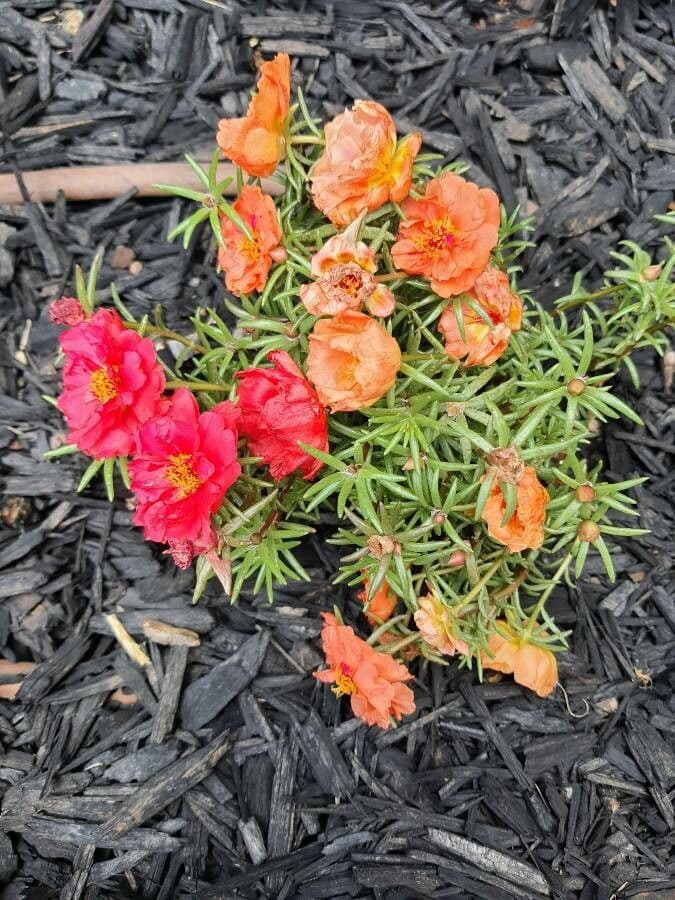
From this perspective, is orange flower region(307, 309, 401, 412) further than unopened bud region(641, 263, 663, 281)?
No

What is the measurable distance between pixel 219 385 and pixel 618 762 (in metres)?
2.06

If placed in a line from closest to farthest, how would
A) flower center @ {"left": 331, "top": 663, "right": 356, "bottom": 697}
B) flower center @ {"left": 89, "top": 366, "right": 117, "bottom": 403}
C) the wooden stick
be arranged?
flower center @ {"left": 89, "top": 366, "right": 117, "bottom": 403} < flower center @ {"left": 331, "top": 663, "right": 356, "bottom": 697} < the wooden stick

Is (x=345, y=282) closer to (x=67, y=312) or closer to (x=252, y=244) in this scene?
(x=252, y=244)

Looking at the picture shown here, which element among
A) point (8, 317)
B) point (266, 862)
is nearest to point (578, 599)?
point (266, 862)

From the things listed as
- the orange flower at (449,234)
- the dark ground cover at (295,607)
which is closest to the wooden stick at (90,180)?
the dark ground cover at (295,607)

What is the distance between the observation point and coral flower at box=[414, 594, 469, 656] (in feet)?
7.83

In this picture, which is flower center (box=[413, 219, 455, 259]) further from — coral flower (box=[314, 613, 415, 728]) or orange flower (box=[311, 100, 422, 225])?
coral flower (box=[314, 613, 415, 728])

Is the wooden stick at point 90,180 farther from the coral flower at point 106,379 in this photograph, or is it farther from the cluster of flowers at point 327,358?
the coral flower at point 106,379

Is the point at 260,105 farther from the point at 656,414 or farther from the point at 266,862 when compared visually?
the point at 266,862

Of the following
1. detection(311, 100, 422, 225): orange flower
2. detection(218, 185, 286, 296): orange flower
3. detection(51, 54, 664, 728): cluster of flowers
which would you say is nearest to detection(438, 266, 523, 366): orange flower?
detection(51, 54, 664, 728): cluster of flowers

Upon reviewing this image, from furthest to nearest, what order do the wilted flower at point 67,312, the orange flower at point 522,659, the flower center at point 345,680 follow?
the orange flower at point 522,659, the flower center at point 345,680, the wilted flower at point 67,312

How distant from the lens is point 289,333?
2.46 meters

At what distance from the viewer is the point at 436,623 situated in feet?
7.89

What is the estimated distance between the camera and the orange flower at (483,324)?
234cm
